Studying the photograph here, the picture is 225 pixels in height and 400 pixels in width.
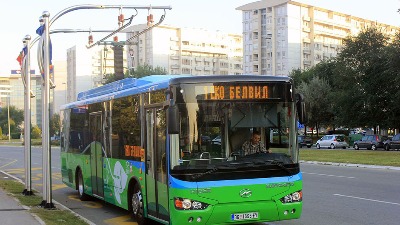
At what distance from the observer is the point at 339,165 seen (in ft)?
95.9

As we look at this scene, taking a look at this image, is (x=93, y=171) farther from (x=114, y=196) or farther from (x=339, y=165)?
(x=339, y=165)

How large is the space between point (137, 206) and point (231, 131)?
9.04 ft

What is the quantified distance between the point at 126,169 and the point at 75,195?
21.1 feet

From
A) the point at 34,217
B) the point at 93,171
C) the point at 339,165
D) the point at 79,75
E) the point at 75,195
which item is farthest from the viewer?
the point at 79,75

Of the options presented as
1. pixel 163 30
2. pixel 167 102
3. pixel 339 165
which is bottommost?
pixel 339 165

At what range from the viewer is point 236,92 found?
8.98 meters

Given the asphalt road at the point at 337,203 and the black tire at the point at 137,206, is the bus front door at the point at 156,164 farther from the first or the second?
the asphalt road at the point at 337,203

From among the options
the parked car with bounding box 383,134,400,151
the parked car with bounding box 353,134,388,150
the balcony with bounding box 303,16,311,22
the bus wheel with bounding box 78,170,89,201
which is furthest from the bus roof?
the balcony with bounding box 303,16,311,22

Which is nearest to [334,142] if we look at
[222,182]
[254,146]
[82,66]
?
[254,146]

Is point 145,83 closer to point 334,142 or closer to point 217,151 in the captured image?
point 217,151

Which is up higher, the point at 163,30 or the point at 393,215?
the point at 163,30

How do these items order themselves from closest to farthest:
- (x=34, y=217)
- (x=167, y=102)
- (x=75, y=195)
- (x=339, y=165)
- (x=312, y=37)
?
1. (x=167, y=102)
2. (x=34, y=217)
3. (x=75, y=195)
4. (x=339, y=165)
5. (x=312, y=37)

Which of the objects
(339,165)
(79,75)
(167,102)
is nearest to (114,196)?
(167,102)

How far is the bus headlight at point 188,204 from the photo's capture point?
27.6ft
